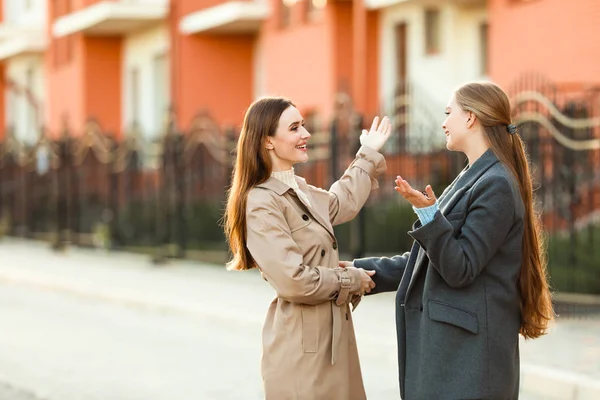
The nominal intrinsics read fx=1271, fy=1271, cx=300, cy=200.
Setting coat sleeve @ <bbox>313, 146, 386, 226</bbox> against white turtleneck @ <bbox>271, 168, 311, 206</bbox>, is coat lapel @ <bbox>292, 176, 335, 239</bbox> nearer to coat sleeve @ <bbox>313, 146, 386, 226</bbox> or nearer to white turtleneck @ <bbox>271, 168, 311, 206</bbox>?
white turtleneck @ <bbox>271, 168, 311, 206</bbox>

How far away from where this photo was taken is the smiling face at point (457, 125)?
4.76 m

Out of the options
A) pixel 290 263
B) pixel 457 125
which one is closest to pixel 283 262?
pixel 290 263

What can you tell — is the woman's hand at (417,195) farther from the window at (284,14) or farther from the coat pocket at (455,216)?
the window at (284,14)

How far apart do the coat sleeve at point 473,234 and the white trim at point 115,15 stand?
28.0 metres

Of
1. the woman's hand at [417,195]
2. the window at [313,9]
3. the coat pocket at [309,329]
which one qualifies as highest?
the window at [313,9]

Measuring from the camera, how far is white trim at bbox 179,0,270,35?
2866 centimetres

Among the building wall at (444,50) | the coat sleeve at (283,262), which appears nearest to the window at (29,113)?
the building wall at (444,50)

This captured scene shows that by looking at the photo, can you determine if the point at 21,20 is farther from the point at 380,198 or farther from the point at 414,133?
the point at 380,198

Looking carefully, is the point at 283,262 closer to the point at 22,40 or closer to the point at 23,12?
the point at 22,40

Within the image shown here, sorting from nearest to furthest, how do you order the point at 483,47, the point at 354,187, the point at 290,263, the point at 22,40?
the point at 290,263 → the point at 354,187 → the point at 483,47 → the point at 22,40

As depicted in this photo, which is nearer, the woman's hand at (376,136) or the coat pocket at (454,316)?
the coat pocket at (454,316)

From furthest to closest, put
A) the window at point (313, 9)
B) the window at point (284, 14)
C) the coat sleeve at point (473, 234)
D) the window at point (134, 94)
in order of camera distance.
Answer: the window at point (134, 94) → the window at point (284, 14) → the window at point (313, 9) → the coat sleeve at point (473, 234)

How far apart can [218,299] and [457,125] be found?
449 inches

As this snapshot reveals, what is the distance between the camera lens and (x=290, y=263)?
492 cm
